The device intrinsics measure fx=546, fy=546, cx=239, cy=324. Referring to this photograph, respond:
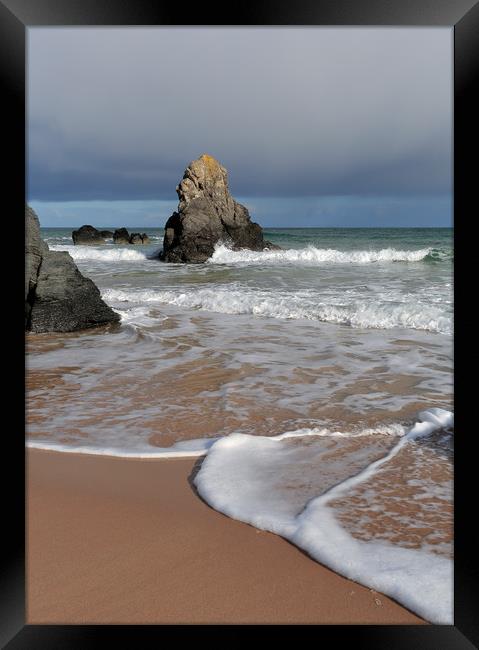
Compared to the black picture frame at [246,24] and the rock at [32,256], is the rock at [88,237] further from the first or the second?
the black picture frame at [246,24]

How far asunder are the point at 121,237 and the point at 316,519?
120 ft

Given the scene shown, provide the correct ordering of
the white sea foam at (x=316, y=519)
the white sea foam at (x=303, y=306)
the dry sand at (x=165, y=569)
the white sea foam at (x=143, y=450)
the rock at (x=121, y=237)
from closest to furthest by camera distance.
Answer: the dry sand at (x=165, y=569) → the white sea foam at (x=316, y=519) → the white sea foam at (x=143, y=450) → the white sea foam at (x=303, y=306) → the rock at (x=121, y=237)

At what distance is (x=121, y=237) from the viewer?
3716cm

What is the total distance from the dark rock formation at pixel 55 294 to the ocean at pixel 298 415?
25 centimetres

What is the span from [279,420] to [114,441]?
1125 millimetres

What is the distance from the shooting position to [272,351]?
6.13m

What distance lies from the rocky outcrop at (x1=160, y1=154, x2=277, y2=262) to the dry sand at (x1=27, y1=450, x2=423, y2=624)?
21448 millimetres

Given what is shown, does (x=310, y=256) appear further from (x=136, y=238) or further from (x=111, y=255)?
(x=136, y=238)

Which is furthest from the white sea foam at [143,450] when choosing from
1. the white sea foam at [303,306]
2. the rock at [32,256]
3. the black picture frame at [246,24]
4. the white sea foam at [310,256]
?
the white sea foam at [310,256]

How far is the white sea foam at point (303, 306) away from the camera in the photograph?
27.0 ft

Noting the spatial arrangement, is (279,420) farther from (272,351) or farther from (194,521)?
(272,351)

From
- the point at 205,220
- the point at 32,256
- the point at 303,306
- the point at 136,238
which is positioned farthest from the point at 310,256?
the point at 32,256

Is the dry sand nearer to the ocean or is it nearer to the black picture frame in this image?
the ocean

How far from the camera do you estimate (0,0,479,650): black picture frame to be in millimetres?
1413
